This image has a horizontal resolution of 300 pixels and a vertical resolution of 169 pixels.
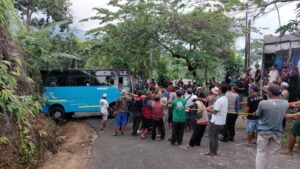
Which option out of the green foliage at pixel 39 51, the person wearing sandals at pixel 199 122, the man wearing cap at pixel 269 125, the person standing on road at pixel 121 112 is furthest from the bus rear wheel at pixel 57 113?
the man wearing cap at pixel 269 125

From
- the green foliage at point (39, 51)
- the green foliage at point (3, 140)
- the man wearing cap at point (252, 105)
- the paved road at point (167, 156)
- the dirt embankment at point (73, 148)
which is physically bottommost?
the dirt embankment at point (73, 148)

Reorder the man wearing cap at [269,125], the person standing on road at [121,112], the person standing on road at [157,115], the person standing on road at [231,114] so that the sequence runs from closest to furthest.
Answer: the man wearing cap at [269,125]
the person standing on road at [231,114]
the person standing on road at [157,115]
the person standing on road at [121,112]

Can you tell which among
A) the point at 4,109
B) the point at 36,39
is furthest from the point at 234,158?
the point at 36,39

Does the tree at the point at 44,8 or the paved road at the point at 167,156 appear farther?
the tree at the point at 44,8

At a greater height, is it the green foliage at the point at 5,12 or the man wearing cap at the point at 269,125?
the green foliage at the point at 5,12

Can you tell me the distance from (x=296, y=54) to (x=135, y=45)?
7.20 m

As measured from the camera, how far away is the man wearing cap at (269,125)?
686 centimetres

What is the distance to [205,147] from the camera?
36.0ft

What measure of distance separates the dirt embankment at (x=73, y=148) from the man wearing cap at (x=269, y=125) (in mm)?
4289

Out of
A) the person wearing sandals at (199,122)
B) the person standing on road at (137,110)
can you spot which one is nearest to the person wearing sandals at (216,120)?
the person wearing sandals at (199,122)

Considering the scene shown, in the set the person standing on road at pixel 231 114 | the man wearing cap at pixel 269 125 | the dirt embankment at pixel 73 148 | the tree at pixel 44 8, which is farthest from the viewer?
the tree at pixel 44 8

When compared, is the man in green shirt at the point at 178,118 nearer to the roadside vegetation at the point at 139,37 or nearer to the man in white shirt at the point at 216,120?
the man in white shirt at the point at 216,120

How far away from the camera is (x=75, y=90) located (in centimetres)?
1789

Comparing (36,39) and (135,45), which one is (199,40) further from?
(36,39)
